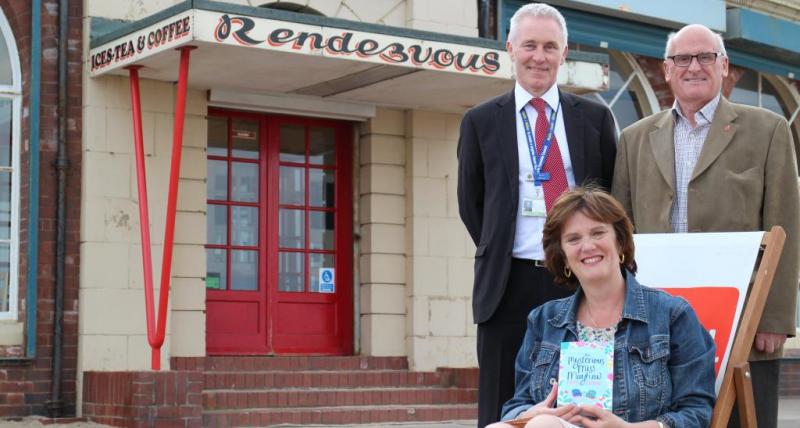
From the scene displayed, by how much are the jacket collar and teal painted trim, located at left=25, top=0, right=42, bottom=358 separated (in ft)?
23.7

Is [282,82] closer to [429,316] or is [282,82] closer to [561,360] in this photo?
[429,316]

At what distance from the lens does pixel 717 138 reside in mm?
5027

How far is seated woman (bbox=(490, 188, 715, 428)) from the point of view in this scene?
169 inches

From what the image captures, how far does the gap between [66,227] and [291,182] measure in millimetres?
2350

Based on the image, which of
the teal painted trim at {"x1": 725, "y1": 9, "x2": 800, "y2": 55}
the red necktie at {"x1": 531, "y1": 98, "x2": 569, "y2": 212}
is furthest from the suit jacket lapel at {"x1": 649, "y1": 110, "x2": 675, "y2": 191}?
the teal painted trim at {"x1": 725, "y1": 9, "x2": 800, "y2": 55}

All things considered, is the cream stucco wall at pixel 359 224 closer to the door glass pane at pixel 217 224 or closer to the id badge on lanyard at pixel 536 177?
the door glass pane at pixel 217 224

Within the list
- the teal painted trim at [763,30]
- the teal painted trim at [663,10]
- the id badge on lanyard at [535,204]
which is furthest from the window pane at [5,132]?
the teal painted trim at [763,30]

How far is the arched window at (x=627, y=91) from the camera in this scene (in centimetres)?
1528

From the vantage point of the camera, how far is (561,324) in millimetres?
4461

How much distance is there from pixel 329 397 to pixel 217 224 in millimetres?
1891

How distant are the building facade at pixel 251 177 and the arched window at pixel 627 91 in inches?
26.3

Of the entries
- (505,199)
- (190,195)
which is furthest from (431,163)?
(505,199)

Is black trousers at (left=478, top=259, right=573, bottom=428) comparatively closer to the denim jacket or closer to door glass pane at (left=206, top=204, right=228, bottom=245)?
the denim jacket

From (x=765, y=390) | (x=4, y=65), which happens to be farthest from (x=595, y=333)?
(x=4, y=65)
